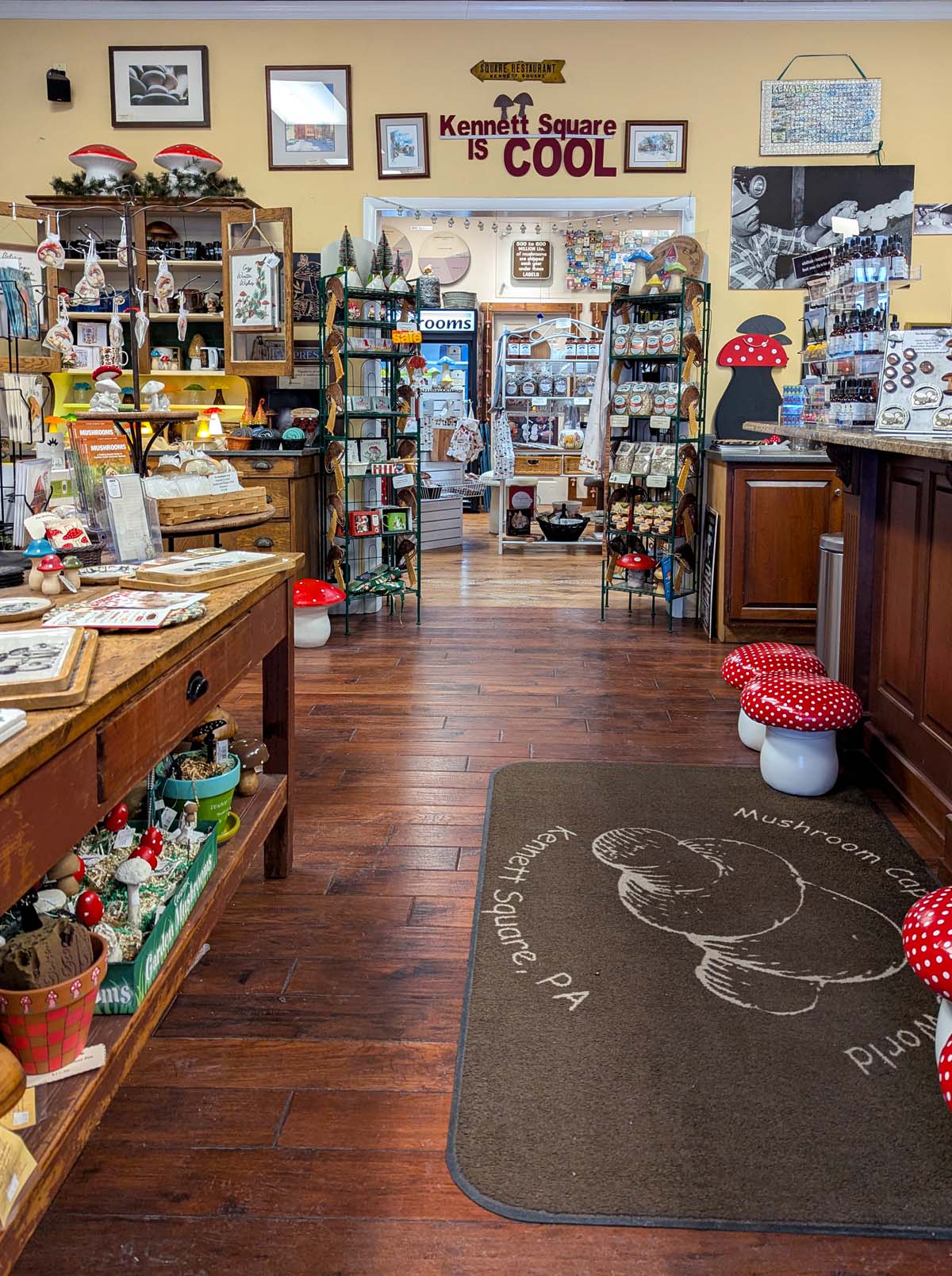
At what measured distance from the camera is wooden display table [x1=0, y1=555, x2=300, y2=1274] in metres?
1.32

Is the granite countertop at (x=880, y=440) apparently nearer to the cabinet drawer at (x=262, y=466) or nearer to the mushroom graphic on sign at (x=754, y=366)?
the mushroom graphic on sign at (x=754, y=366)

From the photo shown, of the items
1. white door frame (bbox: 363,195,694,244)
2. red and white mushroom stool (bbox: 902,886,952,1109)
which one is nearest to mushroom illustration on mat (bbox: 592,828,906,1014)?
red and white mushroom stool (bbox: 902,886,952,1109)

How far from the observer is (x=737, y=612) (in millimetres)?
5992

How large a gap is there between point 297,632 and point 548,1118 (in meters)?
4.19

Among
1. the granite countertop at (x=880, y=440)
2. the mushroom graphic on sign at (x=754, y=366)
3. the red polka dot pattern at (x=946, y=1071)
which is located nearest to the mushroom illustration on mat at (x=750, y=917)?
the red polka dot pattern at (x=946, y=1071)

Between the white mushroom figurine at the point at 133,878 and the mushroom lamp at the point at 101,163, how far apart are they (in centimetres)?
569

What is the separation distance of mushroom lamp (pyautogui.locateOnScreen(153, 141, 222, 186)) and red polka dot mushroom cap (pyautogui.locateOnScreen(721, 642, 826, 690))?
4.54 metres

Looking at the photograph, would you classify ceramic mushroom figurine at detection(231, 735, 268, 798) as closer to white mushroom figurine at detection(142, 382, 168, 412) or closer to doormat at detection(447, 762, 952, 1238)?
doormat at detection(447, 762, 952, 1238)

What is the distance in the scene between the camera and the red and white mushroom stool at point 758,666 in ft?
12.8

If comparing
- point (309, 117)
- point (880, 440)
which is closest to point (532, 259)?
point (309, 117)

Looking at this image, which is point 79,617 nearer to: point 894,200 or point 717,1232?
point 717,1232

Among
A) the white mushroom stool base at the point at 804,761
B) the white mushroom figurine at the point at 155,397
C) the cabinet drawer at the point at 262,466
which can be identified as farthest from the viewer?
the cabinet drawer at the point at 262,466

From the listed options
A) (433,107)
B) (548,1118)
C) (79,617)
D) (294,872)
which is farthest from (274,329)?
(548,1118)

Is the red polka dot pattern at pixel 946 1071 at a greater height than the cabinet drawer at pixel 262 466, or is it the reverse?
the cabinet drawer at pixel 262 466
